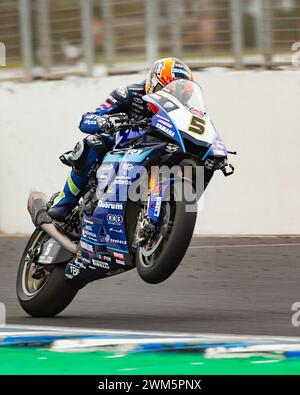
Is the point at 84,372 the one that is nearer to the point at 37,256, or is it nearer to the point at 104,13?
the point at 37,256

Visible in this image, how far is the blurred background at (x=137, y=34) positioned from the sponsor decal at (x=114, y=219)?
4546mm

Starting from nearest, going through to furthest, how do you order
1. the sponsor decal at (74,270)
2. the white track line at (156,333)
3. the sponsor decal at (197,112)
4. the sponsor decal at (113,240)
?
1. the white track line at (156,333)
2. the sponsor decal at (197,112)
3. the sponsor decal at (113,240)
4. the sponsor decal at (74,270)

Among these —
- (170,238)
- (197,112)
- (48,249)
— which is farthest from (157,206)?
(48,249)

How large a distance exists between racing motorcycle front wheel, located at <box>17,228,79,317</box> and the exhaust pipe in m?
0.14

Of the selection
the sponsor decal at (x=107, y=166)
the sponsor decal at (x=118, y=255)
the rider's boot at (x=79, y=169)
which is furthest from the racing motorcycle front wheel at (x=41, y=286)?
the sponsor decal at (x=107, y=166)

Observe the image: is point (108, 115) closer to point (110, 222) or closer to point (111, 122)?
point (111, 122)

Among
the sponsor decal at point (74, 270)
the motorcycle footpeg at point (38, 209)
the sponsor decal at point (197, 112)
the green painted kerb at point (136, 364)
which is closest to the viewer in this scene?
the green painted kerb at point (136, 364)

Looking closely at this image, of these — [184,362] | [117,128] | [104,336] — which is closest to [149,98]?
[117,128]

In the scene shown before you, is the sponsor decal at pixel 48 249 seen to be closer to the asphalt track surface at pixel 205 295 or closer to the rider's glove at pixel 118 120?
the asphalt track surface at pixel 205 295

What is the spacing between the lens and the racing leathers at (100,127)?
7.03 m

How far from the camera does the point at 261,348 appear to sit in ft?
18.6

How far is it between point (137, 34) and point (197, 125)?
541 cm

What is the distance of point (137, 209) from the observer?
A: 22.0 ft

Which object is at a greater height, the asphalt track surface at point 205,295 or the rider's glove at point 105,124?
the rider's glove at point 105,124
